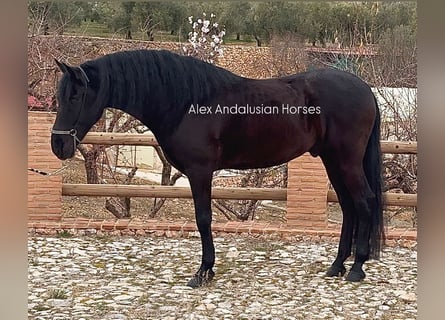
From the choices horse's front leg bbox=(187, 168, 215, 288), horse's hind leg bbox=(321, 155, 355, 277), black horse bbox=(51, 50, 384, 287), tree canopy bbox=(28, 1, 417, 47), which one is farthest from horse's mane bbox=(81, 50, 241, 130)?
horse's hind leg bbox=(321, 155, 355, 277)

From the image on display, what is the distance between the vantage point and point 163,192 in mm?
3352

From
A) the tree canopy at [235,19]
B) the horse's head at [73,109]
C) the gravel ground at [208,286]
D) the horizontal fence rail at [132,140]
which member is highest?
the tree canopy at [235,19]

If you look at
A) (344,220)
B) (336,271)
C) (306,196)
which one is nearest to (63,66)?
(306,196)

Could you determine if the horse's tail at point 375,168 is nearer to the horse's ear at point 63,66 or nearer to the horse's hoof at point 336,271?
the horse's hoof at point 336,271

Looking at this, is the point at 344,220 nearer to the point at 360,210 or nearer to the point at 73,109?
the point at 360,210

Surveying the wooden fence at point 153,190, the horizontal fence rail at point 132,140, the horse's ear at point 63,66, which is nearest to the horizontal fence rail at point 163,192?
the wooden fence at point 153,190

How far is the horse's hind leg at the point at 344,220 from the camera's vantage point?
329cm

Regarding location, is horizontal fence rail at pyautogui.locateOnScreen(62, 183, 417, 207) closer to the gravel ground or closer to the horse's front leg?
the horse's front leg

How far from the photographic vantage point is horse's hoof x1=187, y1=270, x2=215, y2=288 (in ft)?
10.6

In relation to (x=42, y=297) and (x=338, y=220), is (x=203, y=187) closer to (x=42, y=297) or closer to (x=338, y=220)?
(x=338, y=220)

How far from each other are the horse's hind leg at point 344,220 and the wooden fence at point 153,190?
0.17 feet

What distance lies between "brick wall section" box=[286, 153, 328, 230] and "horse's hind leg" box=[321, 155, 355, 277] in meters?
0.05
